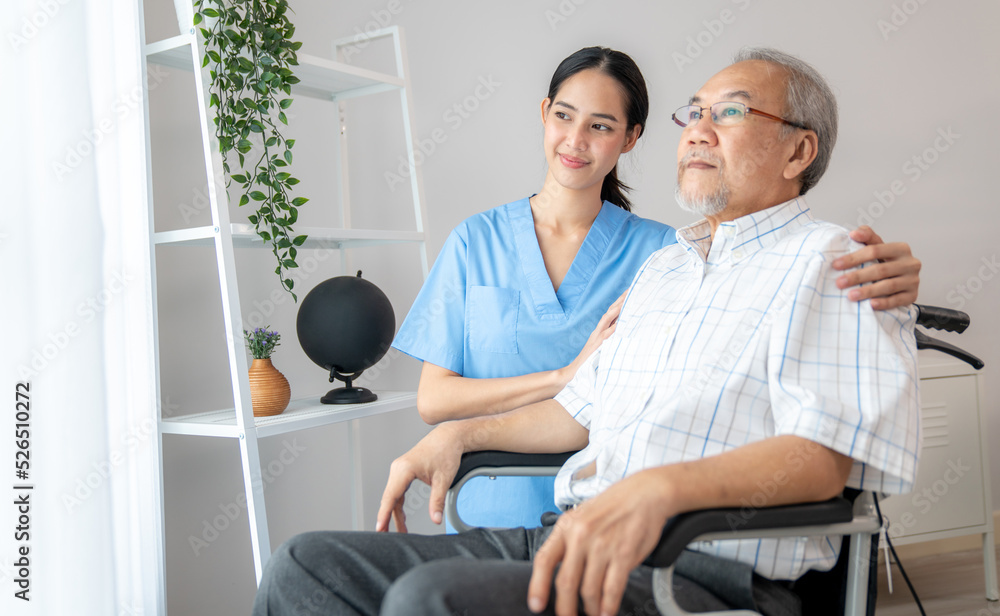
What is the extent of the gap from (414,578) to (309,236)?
1.14 m

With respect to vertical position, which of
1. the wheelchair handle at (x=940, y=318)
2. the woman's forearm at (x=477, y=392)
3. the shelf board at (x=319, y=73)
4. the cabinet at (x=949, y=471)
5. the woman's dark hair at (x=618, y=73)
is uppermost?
the shelf board at (x=319, y=73)

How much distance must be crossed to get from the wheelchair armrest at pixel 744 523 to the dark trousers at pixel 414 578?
14 cm

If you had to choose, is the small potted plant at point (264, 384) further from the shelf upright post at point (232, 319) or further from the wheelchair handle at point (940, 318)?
the wheelchair handle at point (940, 318)

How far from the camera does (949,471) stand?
2.43 m

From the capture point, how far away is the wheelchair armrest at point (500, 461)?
1.21 meters

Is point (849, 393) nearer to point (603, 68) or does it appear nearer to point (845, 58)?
point (603, 68)

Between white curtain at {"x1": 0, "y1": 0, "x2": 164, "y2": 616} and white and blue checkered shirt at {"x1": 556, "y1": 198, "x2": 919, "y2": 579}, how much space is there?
2.92 feet

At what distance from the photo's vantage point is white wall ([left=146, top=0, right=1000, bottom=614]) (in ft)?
6.62

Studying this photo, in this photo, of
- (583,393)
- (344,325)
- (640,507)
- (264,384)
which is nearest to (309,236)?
(344,325)

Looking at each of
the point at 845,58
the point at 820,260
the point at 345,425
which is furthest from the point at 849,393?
the point at 845,58

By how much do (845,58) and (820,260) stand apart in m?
2.32

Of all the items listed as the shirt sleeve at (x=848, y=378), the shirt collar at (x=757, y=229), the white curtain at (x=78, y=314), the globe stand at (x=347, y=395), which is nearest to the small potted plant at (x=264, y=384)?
the globe stand at (x=347, y=395)

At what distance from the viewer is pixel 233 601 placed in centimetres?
212

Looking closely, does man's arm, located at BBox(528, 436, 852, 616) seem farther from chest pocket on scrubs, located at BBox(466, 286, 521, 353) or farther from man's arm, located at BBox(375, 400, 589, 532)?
chest pocket on scrubs, located at BBox(466, 286, 521, 353)
